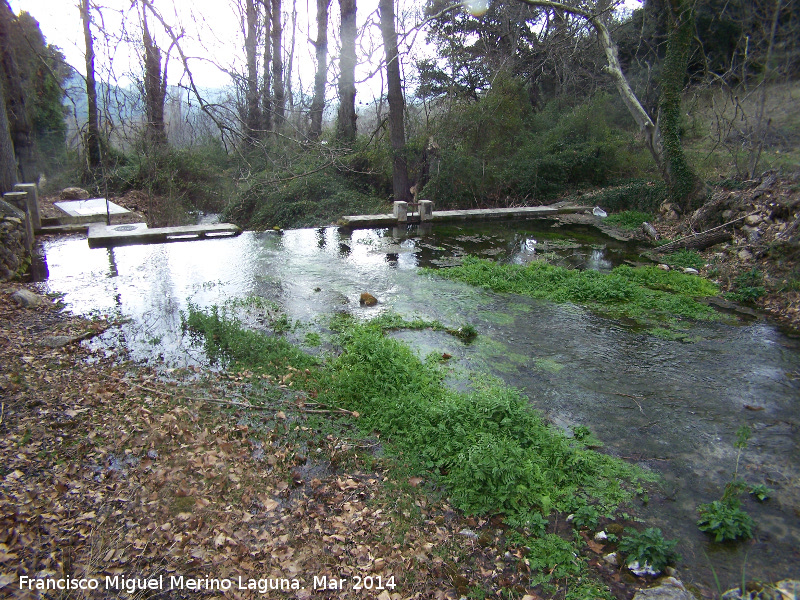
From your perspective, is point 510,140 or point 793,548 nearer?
point 793,548

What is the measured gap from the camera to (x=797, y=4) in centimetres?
1861

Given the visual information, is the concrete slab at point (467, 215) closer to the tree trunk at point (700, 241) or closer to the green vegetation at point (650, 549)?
the tree trunk at point (700, 241)

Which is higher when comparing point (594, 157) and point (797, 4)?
point (797, 4)

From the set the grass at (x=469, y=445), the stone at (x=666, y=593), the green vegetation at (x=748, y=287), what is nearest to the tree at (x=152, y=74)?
the grass at (x=469, y=445)

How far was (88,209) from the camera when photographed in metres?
13.6

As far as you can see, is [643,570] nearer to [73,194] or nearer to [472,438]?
[472,438]

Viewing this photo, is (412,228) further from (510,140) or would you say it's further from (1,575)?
(1,575)

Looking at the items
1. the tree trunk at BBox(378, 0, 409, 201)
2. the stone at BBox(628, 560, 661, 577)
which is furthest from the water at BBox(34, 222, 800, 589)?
the tree trunk at BBox(378, 0, 409, 201)

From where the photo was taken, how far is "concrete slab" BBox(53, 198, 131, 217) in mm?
12877

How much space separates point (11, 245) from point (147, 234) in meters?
2.33

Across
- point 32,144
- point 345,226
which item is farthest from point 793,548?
point 32,144

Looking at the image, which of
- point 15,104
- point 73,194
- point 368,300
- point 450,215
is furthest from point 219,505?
point 15,104

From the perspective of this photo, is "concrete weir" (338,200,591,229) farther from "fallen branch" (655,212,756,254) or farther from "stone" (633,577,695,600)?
"stone" (633,577,695,600)

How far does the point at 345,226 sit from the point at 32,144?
11.6 m
